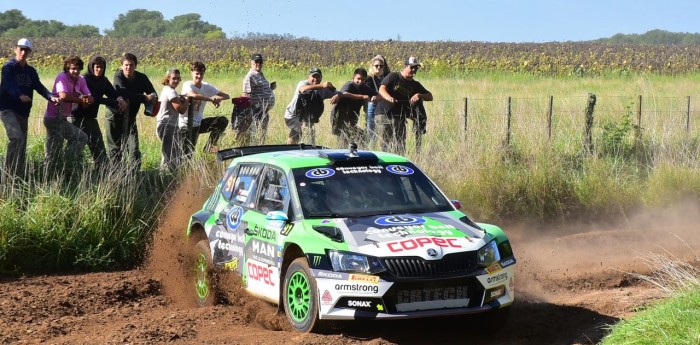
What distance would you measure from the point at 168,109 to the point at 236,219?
588 cm

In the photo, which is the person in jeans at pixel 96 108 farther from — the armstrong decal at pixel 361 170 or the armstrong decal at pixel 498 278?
the armstrong decal at pixel 498 278

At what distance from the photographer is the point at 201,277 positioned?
11.2 m

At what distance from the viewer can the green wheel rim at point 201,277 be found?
1101 centimetres

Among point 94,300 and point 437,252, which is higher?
point 437,252

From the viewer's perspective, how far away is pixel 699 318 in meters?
7.68

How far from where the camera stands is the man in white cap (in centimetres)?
1418

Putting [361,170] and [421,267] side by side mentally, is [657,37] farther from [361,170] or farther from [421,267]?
[421,267]

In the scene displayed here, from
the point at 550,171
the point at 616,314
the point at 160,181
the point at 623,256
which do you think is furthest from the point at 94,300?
the point at 550,171

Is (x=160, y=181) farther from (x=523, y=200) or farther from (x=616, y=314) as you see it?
(x=616, y=314)

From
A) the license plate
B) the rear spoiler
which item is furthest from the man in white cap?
the license plate

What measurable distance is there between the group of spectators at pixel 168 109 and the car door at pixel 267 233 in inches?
194

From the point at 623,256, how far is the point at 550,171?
3860 millimetres

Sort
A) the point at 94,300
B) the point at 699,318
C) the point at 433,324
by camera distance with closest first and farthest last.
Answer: the point at 699,318
the point at 433,324
the point at 94,300

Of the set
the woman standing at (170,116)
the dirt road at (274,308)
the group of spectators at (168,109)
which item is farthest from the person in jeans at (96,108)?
the dirt road at (274,308)
